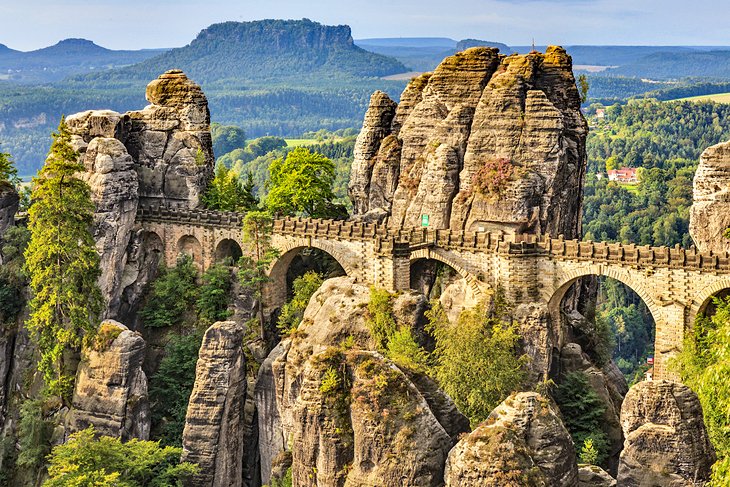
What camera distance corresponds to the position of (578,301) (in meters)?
62.2

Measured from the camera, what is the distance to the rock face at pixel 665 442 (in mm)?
26594

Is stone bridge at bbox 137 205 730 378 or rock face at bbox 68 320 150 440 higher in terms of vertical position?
stone bridge at bbox 137 205 730 378

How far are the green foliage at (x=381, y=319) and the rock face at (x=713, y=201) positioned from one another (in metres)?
14.4

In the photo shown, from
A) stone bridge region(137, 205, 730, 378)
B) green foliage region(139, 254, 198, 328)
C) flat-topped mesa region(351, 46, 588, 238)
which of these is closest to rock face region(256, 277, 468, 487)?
stone bridge region(137, 205, 730, 378)

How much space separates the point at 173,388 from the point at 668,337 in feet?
76.6

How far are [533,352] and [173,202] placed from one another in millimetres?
23127

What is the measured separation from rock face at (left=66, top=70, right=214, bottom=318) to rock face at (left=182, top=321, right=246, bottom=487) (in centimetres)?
1191

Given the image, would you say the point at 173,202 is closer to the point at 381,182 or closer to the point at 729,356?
the point at 381,182

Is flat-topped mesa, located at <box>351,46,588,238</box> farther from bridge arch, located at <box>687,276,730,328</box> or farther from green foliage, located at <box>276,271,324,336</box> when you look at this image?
bridge arch, located at <box>687,276,730,328</box>

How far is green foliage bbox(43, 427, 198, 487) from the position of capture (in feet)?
141

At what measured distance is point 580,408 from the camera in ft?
171

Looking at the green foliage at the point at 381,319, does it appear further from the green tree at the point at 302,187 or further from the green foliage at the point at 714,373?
the green foliage at the point at 714,373

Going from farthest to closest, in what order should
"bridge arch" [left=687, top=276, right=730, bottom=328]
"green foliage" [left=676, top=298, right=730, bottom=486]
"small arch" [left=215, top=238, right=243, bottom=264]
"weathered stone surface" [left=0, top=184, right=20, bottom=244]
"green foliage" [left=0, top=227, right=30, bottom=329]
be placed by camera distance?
"small arch" [left=215, top=238, right=243, bottom=264] < "weathered stone surface" [left=0, top=184, right=20, bottom=244] < "green foliage" [left=0, top=227, right=30, bottom=329] < "bridge arch" [left=687, top=276, right=730, bottom=328] < "green foliage" [left=676, top=298, right=730, bottom=486]

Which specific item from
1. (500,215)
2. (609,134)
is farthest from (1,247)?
(609,134)
